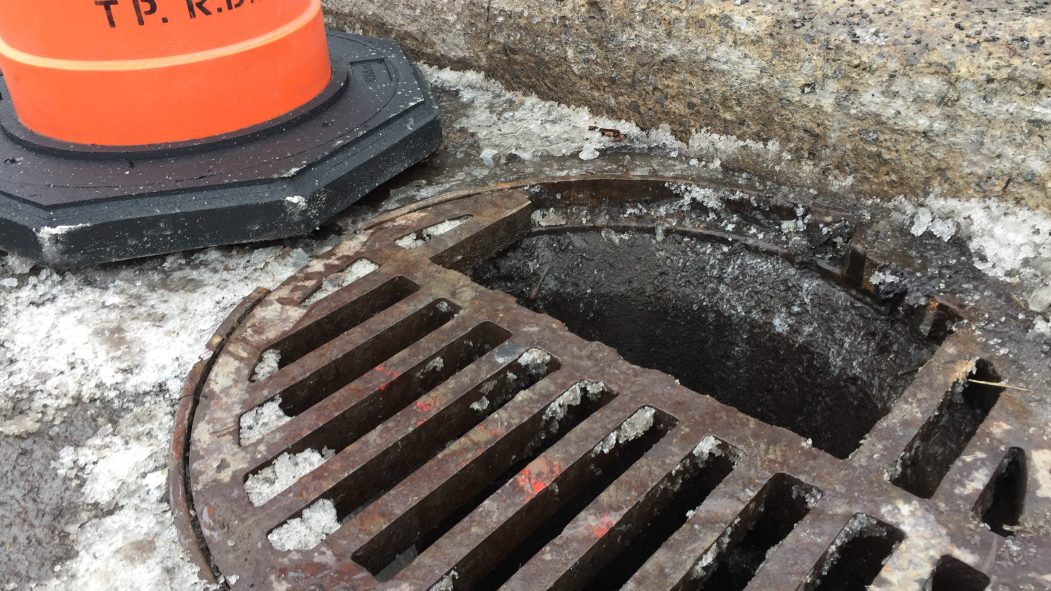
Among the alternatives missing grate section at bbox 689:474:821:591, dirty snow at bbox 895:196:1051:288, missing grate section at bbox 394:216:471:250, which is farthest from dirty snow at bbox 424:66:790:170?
missing grate section at bbox 689:474:821:591

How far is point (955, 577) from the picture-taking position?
1.26 meters

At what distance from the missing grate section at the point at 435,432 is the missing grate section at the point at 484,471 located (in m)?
0.08

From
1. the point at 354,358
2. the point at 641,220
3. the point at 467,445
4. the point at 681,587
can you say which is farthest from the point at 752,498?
the point at 641,220

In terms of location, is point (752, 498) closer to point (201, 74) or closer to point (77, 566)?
point (77, 566)

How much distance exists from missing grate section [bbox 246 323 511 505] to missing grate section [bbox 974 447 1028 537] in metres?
0.94

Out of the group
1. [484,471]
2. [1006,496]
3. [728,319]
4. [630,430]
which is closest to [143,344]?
[484,471]

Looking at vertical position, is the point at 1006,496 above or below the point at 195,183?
below

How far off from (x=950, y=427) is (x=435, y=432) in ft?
3.36

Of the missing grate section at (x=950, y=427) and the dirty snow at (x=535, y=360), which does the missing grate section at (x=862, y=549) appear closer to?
the missing grate section at (x=950, y=427)

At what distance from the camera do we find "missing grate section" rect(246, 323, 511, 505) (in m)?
1.50

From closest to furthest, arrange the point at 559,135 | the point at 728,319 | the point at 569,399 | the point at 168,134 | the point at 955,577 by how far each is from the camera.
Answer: the point at 955,577, the point at 569,399, the point at 168,134, the point at 728,319, the point at 559,135

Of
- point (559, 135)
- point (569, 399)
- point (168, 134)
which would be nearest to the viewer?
point (569, 399)

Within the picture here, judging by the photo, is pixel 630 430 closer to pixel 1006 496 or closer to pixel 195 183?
pixel 1006 496

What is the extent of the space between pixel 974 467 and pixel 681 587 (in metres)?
0.55
